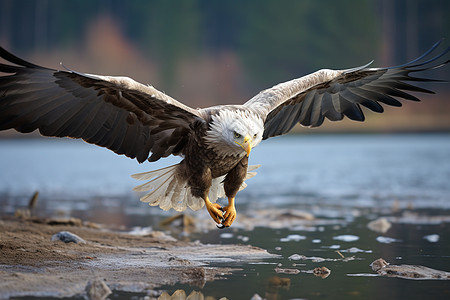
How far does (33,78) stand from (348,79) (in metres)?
2.36

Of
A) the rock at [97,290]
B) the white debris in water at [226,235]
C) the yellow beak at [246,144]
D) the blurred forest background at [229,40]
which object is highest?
the blurred forest background at [229,40]

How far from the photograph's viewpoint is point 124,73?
2591 centimetres

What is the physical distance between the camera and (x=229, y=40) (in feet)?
88.9

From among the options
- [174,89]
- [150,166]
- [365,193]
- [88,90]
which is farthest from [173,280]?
[174,89]

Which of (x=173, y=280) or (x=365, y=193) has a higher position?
(x=365, y=193)

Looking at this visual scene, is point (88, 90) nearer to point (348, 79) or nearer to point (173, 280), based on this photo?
point (173, 280)

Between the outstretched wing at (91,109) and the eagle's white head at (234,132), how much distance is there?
18cm

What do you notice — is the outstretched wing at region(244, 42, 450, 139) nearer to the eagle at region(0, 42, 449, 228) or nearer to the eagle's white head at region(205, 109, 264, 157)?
the eagle at region(0, 42, 449, 228)

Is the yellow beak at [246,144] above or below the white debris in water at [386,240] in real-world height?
above

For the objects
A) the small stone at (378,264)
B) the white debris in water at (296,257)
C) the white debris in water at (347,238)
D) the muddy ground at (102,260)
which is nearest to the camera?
the muddy ground at (102,260)

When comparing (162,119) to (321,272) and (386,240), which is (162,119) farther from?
(386,240)

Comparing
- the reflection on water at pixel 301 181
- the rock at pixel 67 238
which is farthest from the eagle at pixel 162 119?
the reflection on water at pixel 301 181

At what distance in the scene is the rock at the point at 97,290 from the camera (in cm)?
334

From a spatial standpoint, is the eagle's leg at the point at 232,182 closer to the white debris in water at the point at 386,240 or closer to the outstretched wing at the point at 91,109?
the outstretched wing at the point at 91,109
